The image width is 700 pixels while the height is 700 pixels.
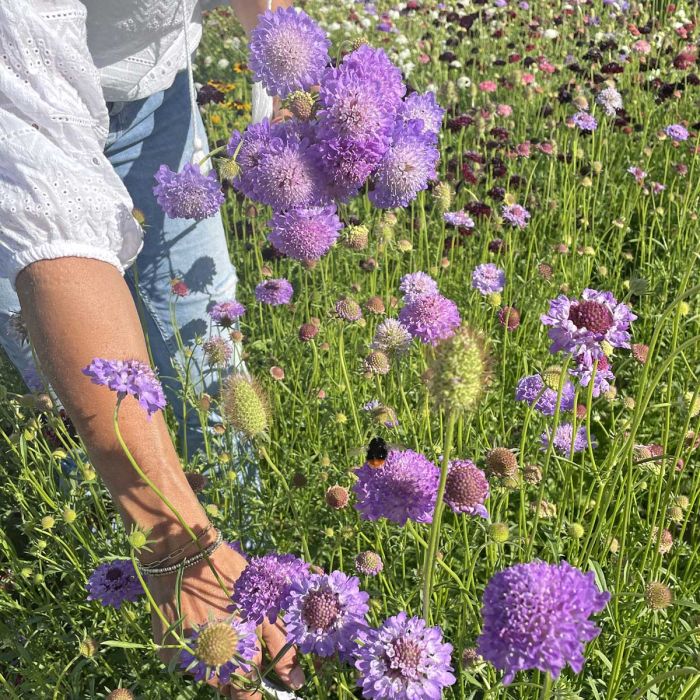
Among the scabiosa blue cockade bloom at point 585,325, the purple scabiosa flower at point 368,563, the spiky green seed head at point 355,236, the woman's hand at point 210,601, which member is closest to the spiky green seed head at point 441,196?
the spiky green seed head at point 355,236

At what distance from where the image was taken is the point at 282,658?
999 millimetres

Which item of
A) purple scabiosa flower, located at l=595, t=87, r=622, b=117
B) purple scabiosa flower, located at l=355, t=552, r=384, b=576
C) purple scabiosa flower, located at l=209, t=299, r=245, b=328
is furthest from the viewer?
purple scabiosa flower, located at l=595, t=87, r=622, b=117

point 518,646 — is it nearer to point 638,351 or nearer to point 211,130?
point 638,351

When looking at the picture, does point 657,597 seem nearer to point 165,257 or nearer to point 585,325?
point 585,325

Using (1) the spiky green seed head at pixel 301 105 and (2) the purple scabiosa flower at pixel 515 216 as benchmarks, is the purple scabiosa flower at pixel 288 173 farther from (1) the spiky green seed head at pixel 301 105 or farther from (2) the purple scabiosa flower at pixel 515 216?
(2) the purple scabiosa flower at pixel 515 216

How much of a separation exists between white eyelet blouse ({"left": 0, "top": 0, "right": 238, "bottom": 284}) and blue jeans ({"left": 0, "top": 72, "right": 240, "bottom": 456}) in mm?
474

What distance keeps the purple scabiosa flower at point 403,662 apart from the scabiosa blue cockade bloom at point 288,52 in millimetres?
761

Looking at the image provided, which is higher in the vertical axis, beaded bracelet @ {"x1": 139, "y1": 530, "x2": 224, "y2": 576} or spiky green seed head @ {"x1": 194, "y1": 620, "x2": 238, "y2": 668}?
spiky green seed head @ {"x1": 194, "y1": 620, "x2": 238, "y2": 668}

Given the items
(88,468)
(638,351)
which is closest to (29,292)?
(88,468)

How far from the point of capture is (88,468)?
1.35 m

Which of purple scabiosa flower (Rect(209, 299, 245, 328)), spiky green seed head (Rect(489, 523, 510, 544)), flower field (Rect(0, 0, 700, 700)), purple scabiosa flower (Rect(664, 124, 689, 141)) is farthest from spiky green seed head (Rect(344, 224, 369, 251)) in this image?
purple scabiosa flower (Rect(664, 124, 689, 141))

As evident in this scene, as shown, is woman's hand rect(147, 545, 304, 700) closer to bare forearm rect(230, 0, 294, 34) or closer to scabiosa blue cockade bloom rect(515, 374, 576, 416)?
scabiosa blue cockade bloom rect(515, 374, 576, 416)

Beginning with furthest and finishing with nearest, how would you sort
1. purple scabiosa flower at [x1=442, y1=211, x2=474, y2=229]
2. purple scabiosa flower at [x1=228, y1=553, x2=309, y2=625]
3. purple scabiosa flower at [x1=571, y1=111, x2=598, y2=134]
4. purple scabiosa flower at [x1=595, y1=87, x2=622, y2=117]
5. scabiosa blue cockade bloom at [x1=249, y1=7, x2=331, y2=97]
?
purple scabiosa flower at [x1=595, y1=87, x2=622, y2=117] < purple scabiosa flower at [x1=571, y1=111, x2=598, y2=134] < purple scabiosa flower at [x1=442, y1=211, x2=474, y2=229] < scabiosa blue cockade bloom at [x1=249, y1=7, x2=331, y2=97] < purple scabiosa flower at [x1=228, y1=553, x2=309, y2=625]

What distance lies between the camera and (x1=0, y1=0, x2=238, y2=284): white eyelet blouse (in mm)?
917
